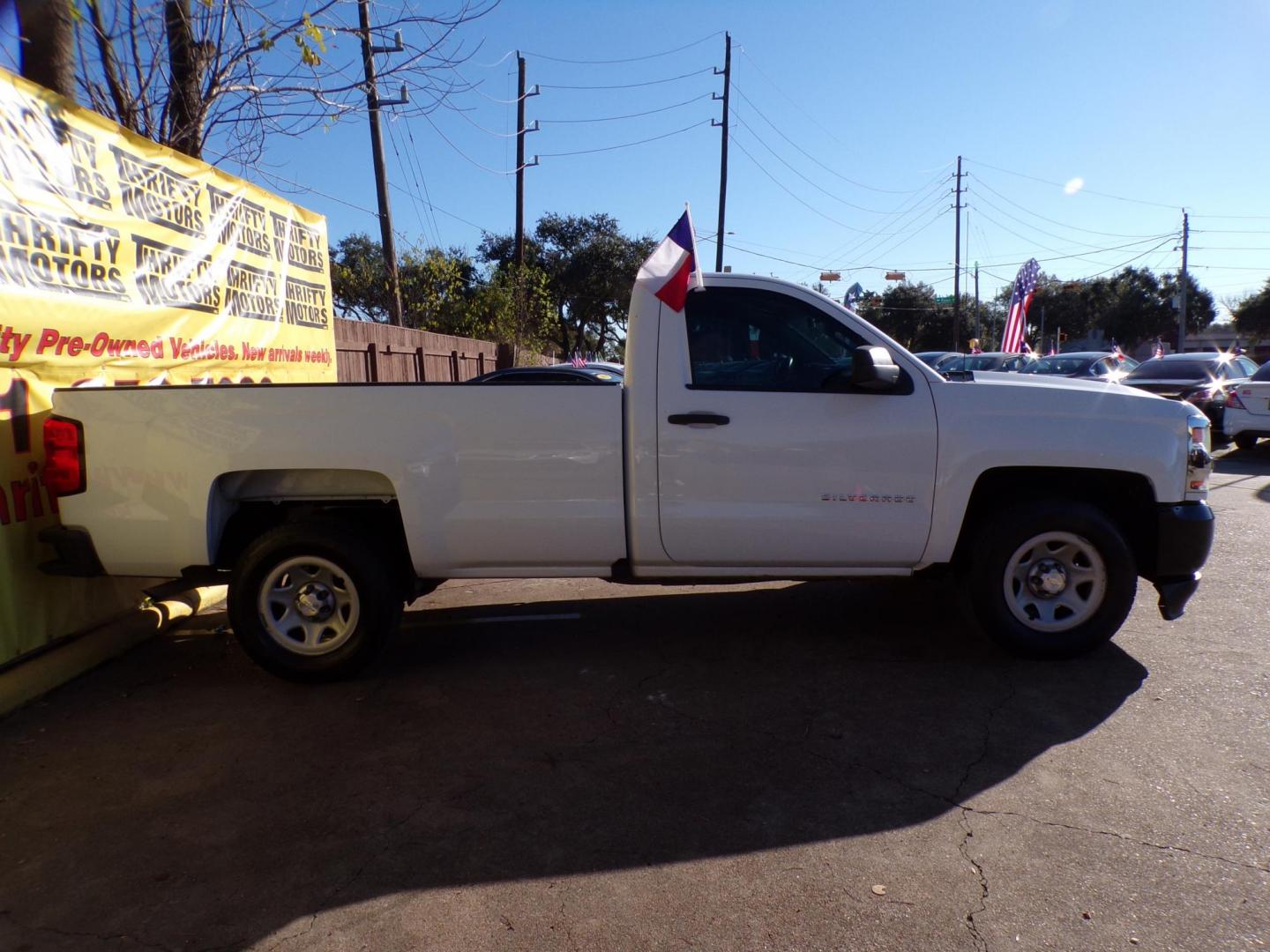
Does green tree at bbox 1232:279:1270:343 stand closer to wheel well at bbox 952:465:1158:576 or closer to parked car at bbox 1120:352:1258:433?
parked car at bbox 1120:352:1258:433

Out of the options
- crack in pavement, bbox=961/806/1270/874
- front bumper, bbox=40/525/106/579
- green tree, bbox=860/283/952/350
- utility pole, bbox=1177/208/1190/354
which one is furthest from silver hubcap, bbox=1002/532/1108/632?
green tree, bbox=860/283/952/350

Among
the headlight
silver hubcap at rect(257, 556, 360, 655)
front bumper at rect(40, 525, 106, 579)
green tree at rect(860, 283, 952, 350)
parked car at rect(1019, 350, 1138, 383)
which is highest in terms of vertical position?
green tree at rect(860, 283, 952, 350)

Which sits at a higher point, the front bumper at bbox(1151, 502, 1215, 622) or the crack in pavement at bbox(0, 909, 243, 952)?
the front bumper at bbox(1151, 502, 1215, 622)

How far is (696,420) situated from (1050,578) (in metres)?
2.08

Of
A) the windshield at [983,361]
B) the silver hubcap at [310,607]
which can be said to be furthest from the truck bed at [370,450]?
the windshield at [983,361]

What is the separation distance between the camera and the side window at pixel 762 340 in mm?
4500

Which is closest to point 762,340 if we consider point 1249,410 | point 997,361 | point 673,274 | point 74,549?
point 673,274

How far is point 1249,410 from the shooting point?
12352 mm

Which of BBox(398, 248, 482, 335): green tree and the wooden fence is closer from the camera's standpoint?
the wooden fence

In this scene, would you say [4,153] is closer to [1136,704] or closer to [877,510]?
[877,510]

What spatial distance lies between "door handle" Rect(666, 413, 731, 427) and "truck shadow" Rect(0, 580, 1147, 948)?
4.44ft

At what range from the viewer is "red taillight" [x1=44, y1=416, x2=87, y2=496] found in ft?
14.3

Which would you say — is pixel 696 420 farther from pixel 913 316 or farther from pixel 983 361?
pixel 913 316

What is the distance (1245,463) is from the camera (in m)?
12.7
